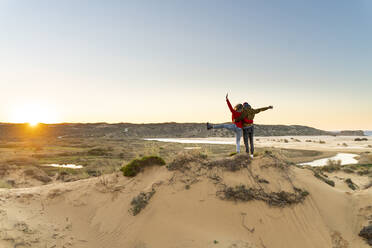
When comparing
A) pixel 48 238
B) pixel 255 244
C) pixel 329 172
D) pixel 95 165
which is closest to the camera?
pixel 255 244

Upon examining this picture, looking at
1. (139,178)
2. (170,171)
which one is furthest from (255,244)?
(139,178)

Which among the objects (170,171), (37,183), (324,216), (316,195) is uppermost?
(170,171)

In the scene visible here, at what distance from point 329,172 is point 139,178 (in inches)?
614

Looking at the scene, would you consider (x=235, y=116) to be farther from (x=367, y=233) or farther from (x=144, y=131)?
(x=144, y=131)

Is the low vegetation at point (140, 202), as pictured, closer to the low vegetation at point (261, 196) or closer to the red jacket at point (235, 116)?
the low vegetation at point (261, 196)

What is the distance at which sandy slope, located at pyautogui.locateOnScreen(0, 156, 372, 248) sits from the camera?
6.66 metres

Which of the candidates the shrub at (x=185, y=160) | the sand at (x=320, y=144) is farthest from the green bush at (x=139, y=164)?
the sand at (x=320, y=144)

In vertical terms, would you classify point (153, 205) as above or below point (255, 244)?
above

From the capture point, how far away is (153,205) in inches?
304

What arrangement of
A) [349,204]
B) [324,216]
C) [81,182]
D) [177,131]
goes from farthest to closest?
[177,131] < [81,182] < [349,204] < [324,216]

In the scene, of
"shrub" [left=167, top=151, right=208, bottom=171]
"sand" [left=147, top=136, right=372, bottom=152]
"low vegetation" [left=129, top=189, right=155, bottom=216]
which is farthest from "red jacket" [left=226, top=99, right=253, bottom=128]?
"sand" [left=147, top=136, right=372, bottom=152]

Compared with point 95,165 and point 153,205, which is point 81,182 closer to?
point 153,205

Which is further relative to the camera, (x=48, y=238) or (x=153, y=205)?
(x=153, y=205)

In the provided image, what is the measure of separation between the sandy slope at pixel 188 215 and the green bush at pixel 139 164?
376 mm
